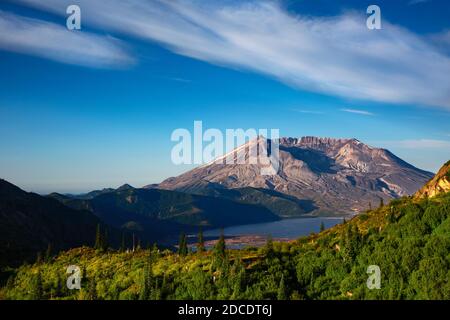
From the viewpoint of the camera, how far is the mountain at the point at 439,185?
128 m

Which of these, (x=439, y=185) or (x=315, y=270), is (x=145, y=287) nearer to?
(x=315, y=270)

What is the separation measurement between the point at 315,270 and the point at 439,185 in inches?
2358

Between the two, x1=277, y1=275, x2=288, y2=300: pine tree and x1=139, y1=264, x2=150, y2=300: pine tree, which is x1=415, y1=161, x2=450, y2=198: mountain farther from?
x1=139, y1=264, x2=150, y2=300: pine tree

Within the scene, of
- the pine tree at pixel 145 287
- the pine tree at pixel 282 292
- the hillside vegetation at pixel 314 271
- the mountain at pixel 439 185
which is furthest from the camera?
the mountain at pixel 439 185

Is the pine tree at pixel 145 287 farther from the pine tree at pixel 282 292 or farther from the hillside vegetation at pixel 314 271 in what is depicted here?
the pine tree at pixel 282 292

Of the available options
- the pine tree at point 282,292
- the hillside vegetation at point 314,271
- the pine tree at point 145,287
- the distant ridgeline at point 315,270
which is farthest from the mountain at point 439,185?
the pine tree at point 145,287

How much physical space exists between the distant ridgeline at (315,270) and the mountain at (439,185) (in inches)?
19.8

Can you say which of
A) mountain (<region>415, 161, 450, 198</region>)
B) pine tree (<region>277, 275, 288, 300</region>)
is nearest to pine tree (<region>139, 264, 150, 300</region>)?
pine tree (<region>277, 275, 288, 300</region>)

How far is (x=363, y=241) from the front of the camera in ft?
342

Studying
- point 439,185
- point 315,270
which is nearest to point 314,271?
point 315,270

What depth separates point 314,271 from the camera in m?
97.8

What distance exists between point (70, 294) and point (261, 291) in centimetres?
5584

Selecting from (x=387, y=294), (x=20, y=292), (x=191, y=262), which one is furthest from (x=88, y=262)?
(x=387, y=294)
